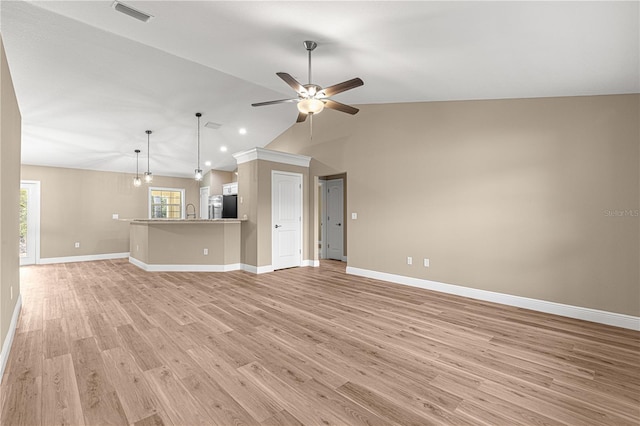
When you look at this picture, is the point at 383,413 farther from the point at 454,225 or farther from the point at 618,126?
the point at 618,126

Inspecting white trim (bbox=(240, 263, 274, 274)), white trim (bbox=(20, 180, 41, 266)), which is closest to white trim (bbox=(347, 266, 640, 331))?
white trim (bbox=(240, 263, 274, 274))

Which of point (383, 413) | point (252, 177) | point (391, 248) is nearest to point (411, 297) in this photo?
point (391, 248)

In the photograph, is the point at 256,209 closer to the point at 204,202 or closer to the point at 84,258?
the point at 204,202

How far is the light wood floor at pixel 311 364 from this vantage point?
181 cm

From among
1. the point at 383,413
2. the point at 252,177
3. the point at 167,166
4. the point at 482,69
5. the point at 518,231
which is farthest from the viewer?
the point at 167,166

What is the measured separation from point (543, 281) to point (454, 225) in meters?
1.26

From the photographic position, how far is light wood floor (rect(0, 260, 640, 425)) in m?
1.81

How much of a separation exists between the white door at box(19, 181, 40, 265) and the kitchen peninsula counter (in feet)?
10.4

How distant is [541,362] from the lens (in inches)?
95.9

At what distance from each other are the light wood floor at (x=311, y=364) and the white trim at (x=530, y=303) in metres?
0.19

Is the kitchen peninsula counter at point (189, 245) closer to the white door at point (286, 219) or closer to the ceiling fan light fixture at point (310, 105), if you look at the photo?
the white door at point (286, 219)

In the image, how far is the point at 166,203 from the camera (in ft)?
29.8

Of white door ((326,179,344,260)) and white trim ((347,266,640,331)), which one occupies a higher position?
white door ((326,179,344,260))

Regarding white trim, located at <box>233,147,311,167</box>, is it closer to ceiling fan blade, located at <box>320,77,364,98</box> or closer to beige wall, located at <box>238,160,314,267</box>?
beige wall, located at <box>238,160,314,267</box>
